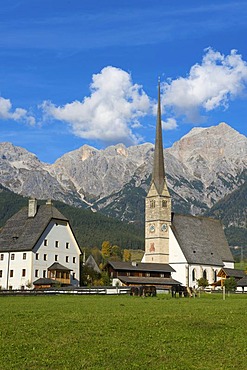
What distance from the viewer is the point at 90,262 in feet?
450

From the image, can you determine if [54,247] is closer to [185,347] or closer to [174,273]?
[174,273]

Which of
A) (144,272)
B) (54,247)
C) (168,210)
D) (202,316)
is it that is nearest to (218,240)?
(168,210)

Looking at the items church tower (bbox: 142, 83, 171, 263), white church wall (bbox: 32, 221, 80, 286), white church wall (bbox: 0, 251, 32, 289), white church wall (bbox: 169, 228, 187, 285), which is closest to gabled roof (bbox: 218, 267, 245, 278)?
white church wall (bbox: 169, 228, 187, 285)

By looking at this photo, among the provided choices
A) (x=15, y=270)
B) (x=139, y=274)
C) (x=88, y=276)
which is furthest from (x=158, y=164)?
(x=15, y=270)

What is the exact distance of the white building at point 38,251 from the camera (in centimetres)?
9138

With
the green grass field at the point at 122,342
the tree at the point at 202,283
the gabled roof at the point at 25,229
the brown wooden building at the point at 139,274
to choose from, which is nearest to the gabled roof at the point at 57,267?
the gabled roof at the point at 25,229

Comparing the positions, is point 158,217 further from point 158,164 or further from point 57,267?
point 57,267

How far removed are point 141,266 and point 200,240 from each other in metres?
20.0

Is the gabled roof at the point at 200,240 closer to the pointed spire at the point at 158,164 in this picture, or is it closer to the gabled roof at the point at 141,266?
the gabled roof at the point at 141,266

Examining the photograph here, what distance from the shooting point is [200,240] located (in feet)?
Answer: 408

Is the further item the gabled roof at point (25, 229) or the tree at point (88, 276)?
the tree at point (88, 276)

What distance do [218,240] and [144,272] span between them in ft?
94.0

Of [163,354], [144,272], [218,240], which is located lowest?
[163,354]

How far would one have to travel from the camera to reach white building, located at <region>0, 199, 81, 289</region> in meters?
91.4
